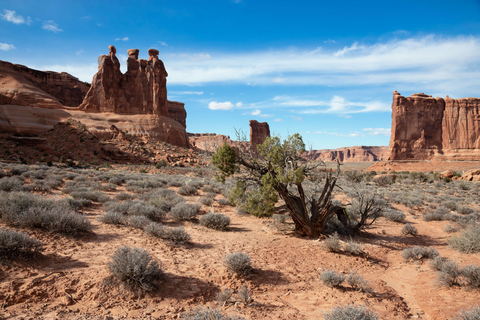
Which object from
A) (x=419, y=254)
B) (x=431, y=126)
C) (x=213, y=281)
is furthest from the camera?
(x=431, y=126)

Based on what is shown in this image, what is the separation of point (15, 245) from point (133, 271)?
2.18 metres

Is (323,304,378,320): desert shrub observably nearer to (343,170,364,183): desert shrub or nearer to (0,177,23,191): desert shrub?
(0,177,23,191): desert shrub

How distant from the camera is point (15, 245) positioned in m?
4.41

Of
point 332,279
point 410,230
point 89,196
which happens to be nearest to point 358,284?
point 332,279

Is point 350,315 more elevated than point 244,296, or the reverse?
point 350,315

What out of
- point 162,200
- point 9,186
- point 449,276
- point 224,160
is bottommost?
point 449,276

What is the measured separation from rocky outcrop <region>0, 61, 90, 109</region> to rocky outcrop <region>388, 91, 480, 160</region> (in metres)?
83.8

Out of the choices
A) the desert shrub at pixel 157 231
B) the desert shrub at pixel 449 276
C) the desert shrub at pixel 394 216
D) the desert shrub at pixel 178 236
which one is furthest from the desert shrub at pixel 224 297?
the desert shrub at pixel 394 216

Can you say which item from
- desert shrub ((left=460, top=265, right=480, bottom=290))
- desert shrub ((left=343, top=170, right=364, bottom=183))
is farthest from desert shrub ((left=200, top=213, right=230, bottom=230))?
desert shrub ((left=343, top=170, right=364, bottom=183))

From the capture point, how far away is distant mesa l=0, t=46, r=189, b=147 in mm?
45541

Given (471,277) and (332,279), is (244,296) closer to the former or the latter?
(332,279)

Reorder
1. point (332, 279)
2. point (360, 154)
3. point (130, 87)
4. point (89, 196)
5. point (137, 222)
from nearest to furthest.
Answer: point (332, 279) < point (137, 222) < point (89, 196) < point (130, 87) < point (360, 154)

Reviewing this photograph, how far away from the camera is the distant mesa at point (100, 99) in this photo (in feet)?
149

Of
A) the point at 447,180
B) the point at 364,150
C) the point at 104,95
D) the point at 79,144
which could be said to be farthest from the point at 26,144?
the point at 364,150
